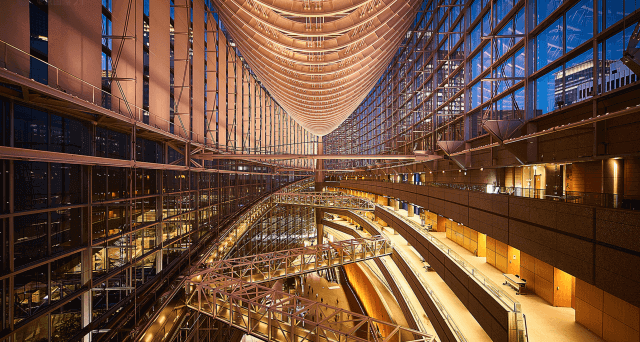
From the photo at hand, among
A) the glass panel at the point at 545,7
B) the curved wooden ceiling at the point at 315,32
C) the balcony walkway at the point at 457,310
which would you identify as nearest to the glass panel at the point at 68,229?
the curved wooden ceiling at the point at 315,32

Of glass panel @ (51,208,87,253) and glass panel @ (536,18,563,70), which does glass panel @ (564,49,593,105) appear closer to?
glass panel @ (536,18,563,70)

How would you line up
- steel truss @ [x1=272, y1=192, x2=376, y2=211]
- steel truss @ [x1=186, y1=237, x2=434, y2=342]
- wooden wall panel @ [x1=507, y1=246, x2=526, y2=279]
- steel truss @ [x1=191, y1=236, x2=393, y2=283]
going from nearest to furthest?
steel truss @ [x1=186, y1=237, x2=434, y2=342]
wooden wall panel @ [x1=507, y1=246, x2=526, y2=279]
steel truss @ [x1=191, y1=236, x2=393, y2=283]
steel truss @ [x1=272, y1=192, x2=376, y2=211]

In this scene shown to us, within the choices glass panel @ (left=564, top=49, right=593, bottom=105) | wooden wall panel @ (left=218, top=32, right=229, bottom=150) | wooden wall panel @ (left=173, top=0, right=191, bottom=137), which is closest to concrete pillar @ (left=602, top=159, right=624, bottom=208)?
glass panel @ (left=564, top=49, right=593, bottom=105)

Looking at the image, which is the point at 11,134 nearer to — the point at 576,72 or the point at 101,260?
the point at 101,260

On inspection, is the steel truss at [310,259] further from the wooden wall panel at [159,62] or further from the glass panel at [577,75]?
the glass panel at [577,75]

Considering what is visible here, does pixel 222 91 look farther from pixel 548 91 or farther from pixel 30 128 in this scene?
pixel 548 91

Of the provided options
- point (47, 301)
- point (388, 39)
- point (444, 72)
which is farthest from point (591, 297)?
point (444, 72)

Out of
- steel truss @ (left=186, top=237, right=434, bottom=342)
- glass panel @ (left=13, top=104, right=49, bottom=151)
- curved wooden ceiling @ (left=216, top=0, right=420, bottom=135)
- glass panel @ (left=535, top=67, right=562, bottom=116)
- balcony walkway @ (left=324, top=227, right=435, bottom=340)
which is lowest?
balcony walkway @ (left=324, top=227, right=435, bottom=340)

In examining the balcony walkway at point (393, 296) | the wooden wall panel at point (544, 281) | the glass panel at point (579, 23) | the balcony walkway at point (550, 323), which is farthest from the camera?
the balcony walkway at point (393, 296)

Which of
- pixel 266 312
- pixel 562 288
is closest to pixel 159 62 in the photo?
pixel 266 312
